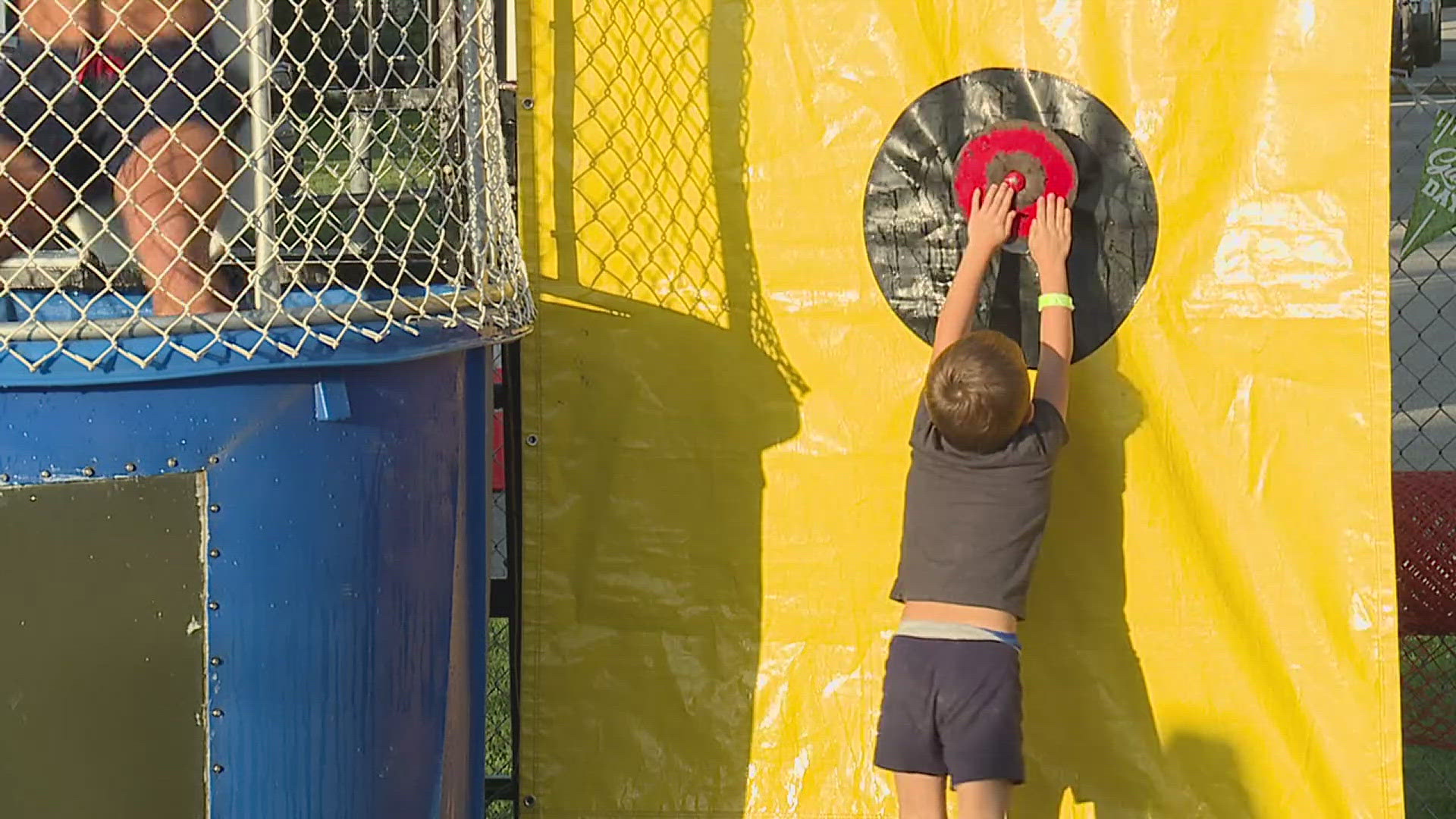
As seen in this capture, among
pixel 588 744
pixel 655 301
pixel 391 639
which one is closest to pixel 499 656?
pixel 588 744

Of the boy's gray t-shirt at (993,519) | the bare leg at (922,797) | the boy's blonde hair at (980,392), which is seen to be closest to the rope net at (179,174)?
the boy's blonde hair at (980,392)

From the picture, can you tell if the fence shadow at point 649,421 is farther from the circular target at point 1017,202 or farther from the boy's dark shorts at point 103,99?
the boy's dark shorts at point 103,99

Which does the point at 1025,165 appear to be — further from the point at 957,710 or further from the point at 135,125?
the point at 135,125

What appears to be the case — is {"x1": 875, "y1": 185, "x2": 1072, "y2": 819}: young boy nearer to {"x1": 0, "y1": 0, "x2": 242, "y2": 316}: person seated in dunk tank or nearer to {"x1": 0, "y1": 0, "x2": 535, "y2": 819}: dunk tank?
{"x1": 0, "y1": 0, "x2": 535, "y2": 819}: dunk tank

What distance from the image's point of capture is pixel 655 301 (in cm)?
363

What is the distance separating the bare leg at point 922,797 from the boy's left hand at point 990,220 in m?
1.15

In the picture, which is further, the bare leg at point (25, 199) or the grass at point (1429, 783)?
the grass at point (1429, 783)

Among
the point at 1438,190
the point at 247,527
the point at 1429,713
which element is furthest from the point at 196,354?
the point at 1429,713

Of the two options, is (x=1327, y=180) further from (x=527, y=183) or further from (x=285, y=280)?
(x=285, y=280)

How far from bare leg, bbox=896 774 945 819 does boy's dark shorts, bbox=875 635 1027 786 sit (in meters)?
0.03

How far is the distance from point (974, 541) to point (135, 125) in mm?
1843

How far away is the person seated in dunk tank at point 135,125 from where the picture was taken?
2.67 metres

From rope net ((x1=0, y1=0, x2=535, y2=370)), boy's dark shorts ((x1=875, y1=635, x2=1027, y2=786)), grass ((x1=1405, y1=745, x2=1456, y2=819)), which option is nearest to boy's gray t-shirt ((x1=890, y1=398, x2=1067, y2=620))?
boy's dark shorts ((x1=875, y1=635, x2=1027, y2=786))

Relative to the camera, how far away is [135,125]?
8.93ft
